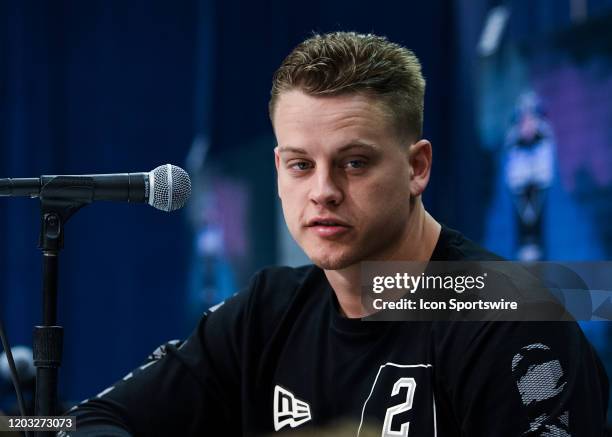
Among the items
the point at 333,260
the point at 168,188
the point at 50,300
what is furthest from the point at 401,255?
the point at 50,300

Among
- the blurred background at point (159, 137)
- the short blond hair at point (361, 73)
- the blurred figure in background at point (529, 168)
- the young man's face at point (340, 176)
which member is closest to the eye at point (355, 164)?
the young man's face at point (340, 176)

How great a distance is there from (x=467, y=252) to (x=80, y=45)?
Result: 3118mm

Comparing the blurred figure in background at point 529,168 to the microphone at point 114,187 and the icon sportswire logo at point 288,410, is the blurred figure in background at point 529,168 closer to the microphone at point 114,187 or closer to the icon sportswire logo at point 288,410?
the icon sportswire logo at point 288,410

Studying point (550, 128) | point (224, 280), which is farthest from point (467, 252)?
point (224, 280)

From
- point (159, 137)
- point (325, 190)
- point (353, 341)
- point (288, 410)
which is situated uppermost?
point (159, 137)

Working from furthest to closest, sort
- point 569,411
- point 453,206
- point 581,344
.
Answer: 1. point 453,206
2. point 581,344
3. point 569,411

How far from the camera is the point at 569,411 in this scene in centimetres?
131

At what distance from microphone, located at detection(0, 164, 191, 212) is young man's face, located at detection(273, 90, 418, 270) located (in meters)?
0.21

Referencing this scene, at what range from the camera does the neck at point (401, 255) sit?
1613mm

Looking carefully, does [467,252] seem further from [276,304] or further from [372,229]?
[276,304]

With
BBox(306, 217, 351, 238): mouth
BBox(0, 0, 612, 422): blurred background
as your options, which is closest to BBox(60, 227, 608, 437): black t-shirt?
BBox(306, 217, 351, 238): mouth

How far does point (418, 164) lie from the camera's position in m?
1.62

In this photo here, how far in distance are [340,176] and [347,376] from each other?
390mm

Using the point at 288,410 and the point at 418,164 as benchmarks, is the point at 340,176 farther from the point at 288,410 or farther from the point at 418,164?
the point at 288,410
